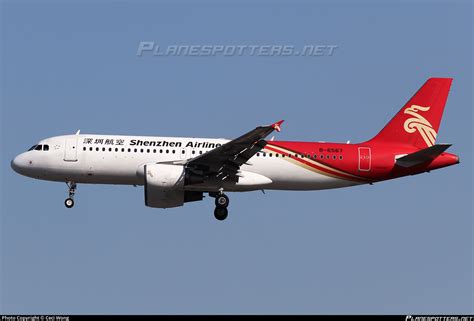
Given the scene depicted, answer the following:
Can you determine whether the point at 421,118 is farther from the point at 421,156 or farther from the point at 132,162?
the point at 132,162

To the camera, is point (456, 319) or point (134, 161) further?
point (134, 161)

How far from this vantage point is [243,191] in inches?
1939

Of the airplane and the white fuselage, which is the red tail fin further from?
the white fuselage

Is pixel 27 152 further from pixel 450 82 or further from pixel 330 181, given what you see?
pixel 450 82

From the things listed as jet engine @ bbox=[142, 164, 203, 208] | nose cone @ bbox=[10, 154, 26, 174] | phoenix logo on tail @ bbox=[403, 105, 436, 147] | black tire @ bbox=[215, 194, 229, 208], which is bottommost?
black tire @ bbox=[215, 194, 229, 208]

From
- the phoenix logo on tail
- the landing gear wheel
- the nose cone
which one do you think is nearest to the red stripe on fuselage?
the landing gear wheel

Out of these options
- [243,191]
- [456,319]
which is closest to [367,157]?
[243,191]

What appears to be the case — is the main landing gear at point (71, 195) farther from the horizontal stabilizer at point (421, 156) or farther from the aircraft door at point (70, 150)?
the horizontal stabilizer at point (421, 156)

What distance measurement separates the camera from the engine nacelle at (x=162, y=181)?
4709 cm

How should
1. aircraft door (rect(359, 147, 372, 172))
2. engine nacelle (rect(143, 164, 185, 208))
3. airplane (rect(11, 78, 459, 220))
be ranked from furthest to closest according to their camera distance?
aircraft door (rect(359, 147, 372, 172)) < airplane (rect(11, 78, 459, 220)) < engine nacelle (rect(143, 164, 185, 208))

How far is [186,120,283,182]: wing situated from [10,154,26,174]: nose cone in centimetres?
905

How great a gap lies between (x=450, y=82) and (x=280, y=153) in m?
11.2

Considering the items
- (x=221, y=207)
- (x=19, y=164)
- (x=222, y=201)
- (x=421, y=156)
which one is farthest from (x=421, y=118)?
(x=19, y=164)

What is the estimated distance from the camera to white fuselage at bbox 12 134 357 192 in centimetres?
4847
